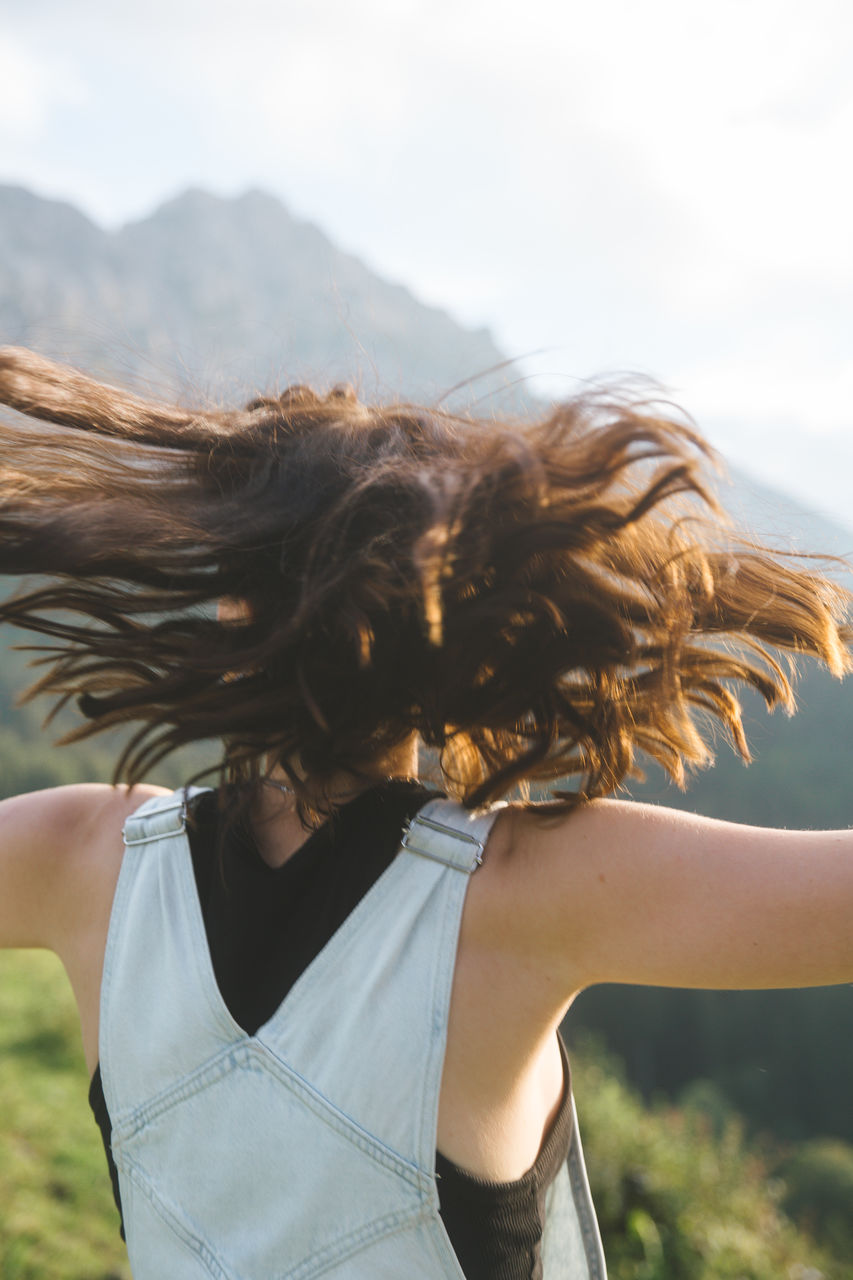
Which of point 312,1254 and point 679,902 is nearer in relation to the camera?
point 679,902

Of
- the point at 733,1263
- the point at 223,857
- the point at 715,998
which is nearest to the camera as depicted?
the point at 223,857

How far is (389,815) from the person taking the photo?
878mm

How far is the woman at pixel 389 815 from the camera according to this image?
79cm

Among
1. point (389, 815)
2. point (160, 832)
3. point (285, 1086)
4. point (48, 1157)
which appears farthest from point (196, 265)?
point (285, 1086)

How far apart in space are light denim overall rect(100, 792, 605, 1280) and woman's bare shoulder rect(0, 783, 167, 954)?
10 centimetres

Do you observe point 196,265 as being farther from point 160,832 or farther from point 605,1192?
point 160,832

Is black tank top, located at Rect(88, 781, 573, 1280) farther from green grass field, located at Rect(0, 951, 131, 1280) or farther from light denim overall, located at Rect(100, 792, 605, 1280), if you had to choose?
green grass field, located at Rect(0, 951, 131, 1280)

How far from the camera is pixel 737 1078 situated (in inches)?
1084

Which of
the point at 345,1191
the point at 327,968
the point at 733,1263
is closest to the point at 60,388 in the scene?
the point at 327,968

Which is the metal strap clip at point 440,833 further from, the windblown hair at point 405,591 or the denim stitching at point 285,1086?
the denim stitching at point 285,1086

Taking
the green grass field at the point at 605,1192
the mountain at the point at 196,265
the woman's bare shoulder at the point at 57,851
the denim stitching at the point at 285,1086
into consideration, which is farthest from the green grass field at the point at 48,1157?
the mountain at the point at 196,265

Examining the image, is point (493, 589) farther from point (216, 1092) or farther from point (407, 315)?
point (407, 315)

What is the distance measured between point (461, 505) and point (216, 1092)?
0.63 metres

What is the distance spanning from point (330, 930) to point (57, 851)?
0.43 m
